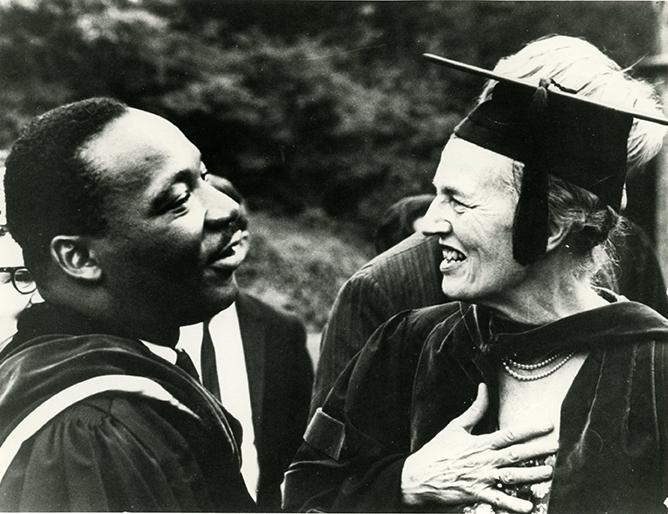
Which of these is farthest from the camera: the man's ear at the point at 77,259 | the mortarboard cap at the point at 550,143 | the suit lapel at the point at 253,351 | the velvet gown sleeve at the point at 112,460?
the suit lapel at the point at 253,351

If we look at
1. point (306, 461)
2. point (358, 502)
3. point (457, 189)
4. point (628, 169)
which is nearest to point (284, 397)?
point (306, 461)

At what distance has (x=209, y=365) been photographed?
11.7 feet

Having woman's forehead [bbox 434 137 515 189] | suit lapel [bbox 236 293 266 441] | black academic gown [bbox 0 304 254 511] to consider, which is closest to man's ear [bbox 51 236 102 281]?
black academic gown [bbox 0 304 254 511]

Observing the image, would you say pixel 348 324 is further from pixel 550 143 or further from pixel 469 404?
pixel 550 143

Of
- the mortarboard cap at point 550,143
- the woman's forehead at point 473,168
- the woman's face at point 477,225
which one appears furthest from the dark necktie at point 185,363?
the mortarboard cap at point 550,143

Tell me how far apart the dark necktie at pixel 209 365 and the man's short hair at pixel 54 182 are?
56 cm

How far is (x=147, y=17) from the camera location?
367 centimetres

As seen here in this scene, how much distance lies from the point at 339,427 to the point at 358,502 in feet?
0.89

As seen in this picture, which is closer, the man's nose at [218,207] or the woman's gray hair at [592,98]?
the woman's gray hair at [592,98]

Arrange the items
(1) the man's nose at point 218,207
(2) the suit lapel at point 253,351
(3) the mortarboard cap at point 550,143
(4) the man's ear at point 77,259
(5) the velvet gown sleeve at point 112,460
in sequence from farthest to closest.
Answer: (2) the suit lapel at point 253,351 → (1) the man's nose at point 218,207 → (4) the man's ear at point 77,259 → (5) the velvet gown sleeve at point 112,460 → (3) the mortarboard cap at point 550,143

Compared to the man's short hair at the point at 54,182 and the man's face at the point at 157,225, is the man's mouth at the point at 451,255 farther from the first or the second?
the man's short hair at the point at 54,182

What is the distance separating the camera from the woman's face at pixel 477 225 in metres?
3.21

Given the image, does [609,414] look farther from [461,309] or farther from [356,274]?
[356,274]

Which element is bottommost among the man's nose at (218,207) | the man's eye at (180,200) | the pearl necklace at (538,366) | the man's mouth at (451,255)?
the pearl necklace at (538,366)
